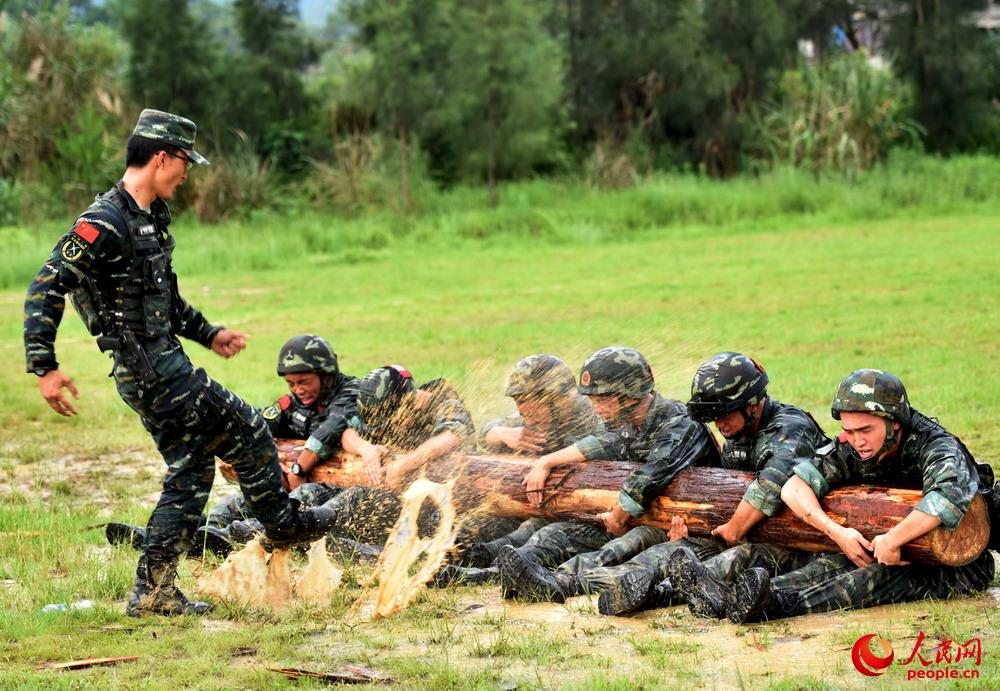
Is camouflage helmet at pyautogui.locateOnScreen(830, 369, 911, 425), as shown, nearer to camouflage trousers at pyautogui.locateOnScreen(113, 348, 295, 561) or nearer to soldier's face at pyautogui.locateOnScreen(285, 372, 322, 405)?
camouflage trousers at pyautogui.locateOnScreen(113, 348, 295, 561)

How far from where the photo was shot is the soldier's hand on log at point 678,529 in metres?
7.58

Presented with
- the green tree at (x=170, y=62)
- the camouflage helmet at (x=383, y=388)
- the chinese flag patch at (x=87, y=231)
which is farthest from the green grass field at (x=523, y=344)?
the green tree at (x=170, y=62)

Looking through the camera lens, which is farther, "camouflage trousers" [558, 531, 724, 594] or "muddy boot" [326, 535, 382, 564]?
"muddy boot" [326, 535, 382, 564]

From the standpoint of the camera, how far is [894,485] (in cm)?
708

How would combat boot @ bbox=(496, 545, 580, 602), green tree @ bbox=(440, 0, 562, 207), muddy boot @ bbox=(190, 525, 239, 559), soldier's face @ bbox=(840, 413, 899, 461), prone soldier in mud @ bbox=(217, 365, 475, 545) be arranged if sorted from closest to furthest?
soldier's face @ bbox=(840, 413, 899, 461) < combat boot @ bbox=(496, 545, 580, 602) < muddy boot @ bbox=(190, 525, 239, 559) < prone soldier in mud @ bbox=(217, 365, 475, 545) < green tree @ bbox=(440, 0, 562, 207)

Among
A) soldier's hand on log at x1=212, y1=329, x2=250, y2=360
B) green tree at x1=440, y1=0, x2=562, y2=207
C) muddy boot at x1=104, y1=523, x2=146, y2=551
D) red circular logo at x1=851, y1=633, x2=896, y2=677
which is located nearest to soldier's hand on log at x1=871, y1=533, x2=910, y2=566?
Result: red circular logo at x1=851, y1=633, x2=896, y2=677

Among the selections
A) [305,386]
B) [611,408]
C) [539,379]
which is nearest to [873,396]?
[611,408]

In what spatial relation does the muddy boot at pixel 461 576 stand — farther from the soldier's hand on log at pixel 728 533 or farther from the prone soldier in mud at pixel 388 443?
the soldier's hand on log at pixel 728 533

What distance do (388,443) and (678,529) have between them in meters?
2.21

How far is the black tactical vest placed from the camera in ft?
22.0

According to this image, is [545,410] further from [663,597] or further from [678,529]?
[663,597]

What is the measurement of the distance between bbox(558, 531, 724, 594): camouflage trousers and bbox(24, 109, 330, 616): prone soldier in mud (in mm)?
1585

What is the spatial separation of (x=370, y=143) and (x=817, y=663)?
24283mm

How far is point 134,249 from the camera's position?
21.9ft
